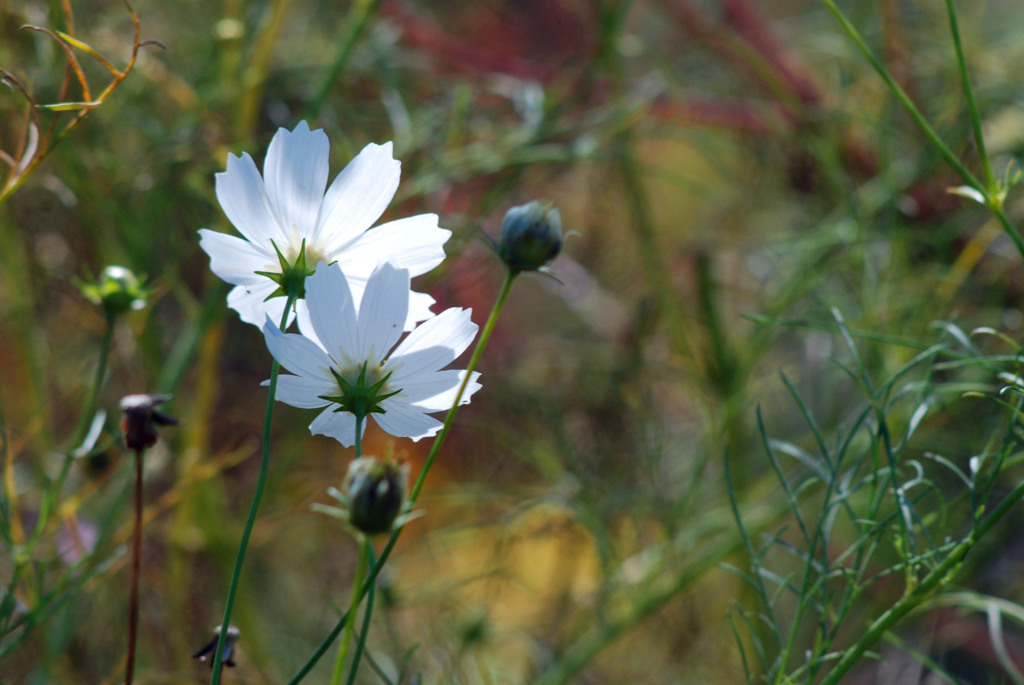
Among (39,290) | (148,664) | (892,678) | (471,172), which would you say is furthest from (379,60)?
(892,678)

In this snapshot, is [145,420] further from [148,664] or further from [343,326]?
[148,664]

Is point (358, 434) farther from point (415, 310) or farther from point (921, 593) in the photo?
point (921, 593)

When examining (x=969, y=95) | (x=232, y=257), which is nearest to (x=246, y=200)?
(x=232, y=257)

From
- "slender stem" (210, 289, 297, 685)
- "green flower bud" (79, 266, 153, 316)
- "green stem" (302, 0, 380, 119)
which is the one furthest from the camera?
"green stem" (302, 0, 380, 119)

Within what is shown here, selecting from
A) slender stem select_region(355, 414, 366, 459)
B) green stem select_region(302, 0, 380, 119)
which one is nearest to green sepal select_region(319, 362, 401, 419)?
slender stem select_region(355, 414, 366, 459)

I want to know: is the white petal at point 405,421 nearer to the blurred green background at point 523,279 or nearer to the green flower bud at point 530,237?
the green flower bud at point 530,237

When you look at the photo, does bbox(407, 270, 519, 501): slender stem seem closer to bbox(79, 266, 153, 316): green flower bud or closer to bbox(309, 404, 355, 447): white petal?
bbox(309, 404, 355, 447): white petal
